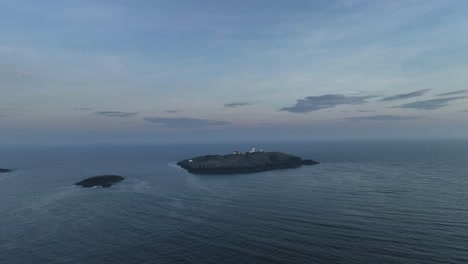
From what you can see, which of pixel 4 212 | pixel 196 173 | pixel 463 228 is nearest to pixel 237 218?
pixel 463 228

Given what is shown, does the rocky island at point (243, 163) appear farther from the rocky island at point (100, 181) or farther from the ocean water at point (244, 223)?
the ocean water at point (244, 223)

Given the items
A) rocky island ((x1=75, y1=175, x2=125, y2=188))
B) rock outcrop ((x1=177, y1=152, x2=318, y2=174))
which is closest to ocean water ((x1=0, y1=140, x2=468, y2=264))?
rocky island ((x1=75, y1=175, x2=125, y2=188))

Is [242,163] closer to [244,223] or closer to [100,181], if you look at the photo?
[100,181]

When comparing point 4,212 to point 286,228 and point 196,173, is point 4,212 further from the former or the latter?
point 196,173

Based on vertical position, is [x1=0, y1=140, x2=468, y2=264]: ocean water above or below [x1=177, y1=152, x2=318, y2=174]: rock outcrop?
below

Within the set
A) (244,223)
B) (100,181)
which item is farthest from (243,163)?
(244,223)

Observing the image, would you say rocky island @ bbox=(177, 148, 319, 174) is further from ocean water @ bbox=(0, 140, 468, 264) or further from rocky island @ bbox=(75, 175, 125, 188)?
ocean water @ bbox=(0, 140, 468, 264)

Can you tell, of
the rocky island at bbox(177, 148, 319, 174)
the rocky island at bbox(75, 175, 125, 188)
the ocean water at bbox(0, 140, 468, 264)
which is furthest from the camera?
the rocky island at bbox(177, 148, 319, 174)
